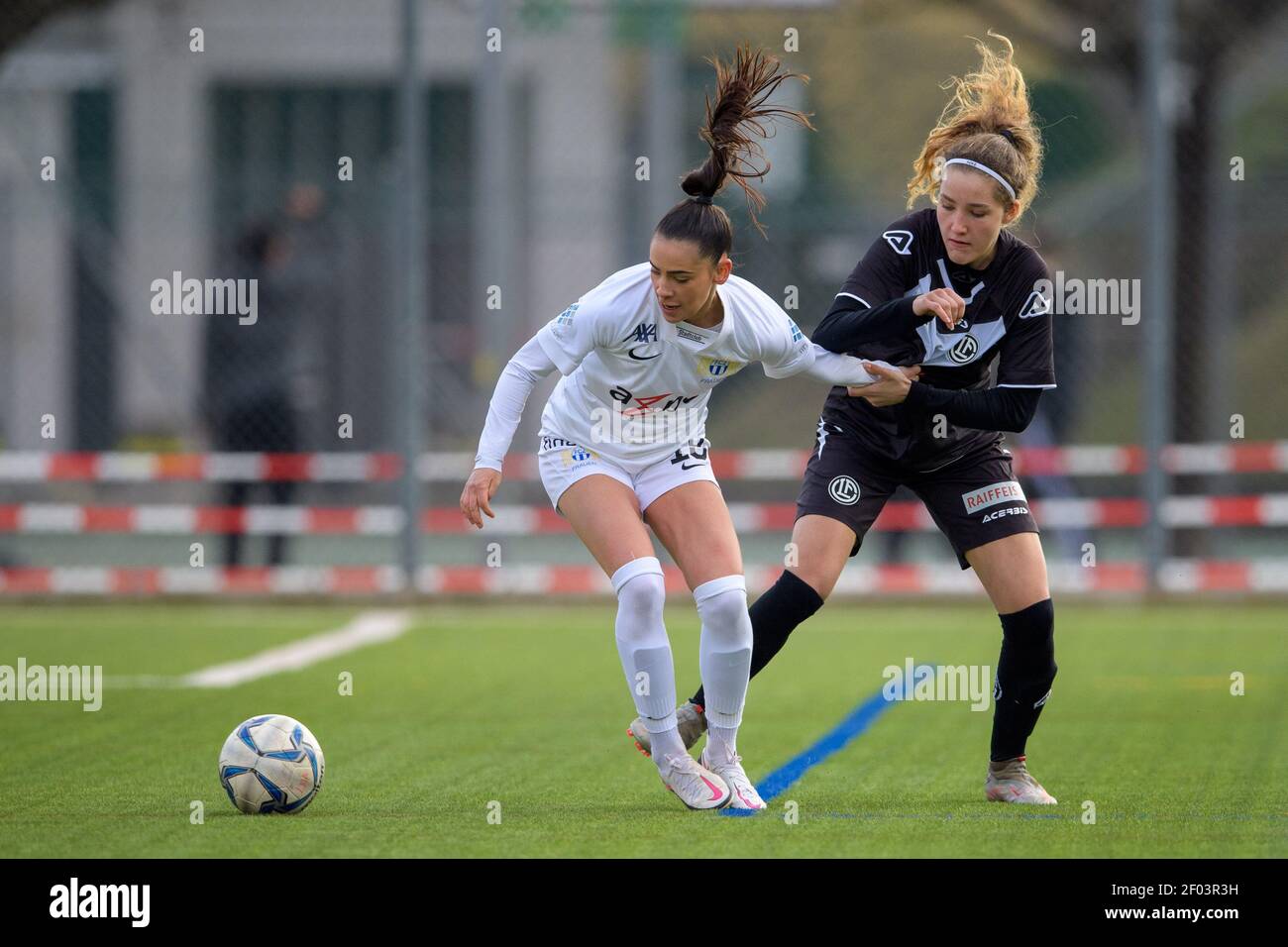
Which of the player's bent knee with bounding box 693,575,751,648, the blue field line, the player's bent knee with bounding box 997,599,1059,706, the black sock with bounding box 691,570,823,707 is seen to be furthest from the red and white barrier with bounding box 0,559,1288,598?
the player's bent knee with bounding box 693,575,751,648

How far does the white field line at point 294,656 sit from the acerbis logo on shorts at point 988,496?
4.27m

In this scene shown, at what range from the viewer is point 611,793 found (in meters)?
6.07

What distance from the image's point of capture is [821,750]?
7.11 meters

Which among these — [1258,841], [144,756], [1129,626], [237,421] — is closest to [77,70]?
[237,421]

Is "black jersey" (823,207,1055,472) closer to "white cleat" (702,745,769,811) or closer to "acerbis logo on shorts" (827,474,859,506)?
"acerbis logo on shorts" (827,474,859,506)

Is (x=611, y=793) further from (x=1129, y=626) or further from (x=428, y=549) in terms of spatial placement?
(x=428, y=549)

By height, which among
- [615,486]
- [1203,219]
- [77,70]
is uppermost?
[77,70]

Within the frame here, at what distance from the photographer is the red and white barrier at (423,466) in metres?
13.2

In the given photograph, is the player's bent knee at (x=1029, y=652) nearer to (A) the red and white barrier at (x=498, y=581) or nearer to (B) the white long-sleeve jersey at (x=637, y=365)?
(B) the white long-sleeve jersey at (x=637, y=365)

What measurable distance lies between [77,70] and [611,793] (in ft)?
53.0

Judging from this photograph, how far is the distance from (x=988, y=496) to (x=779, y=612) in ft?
2.41

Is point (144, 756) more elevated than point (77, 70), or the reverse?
point (77, 70)

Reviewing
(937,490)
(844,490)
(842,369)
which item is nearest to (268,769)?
(844,490)

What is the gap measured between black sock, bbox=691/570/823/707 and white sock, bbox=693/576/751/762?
0.48 ft
